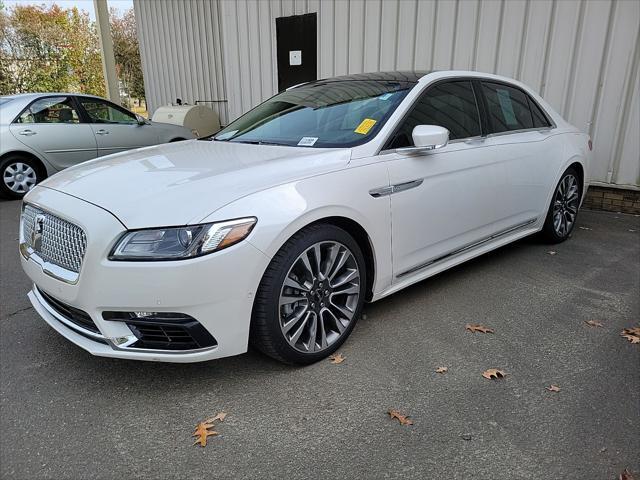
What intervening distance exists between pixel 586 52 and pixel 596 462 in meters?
5.36

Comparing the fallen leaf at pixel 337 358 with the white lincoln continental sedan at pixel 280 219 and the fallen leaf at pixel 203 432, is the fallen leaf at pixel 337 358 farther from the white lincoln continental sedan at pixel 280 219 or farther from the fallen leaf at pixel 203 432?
the fallen leaf at pixel 203 432

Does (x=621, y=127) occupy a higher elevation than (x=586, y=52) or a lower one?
lower

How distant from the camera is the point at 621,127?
19.4ft

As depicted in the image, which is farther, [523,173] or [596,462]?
[523,173]

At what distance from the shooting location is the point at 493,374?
2680 millimetres

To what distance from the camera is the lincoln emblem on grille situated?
8.63 ft

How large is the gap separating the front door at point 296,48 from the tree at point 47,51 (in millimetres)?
13156

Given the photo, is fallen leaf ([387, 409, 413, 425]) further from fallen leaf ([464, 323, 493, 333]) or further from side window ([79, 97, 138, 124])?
side window ([79, 97, 138, 124])

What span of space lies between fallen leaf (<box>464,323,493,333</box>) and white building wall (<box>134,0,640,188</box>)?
160 inches

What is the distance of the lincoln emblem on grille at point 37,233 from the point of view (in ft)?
8.63

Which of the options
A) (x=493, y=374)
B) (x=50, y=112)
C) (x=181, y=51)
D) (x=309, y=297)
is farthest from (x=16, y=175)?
(x=493, y=374)

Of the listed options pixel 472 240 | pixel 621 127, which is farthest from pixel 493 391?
pixel 621 127

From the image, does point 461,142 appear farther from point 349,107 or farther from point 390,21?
point 390,21

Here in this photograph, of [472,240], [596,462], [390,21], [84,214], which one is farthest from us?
[390,21]
